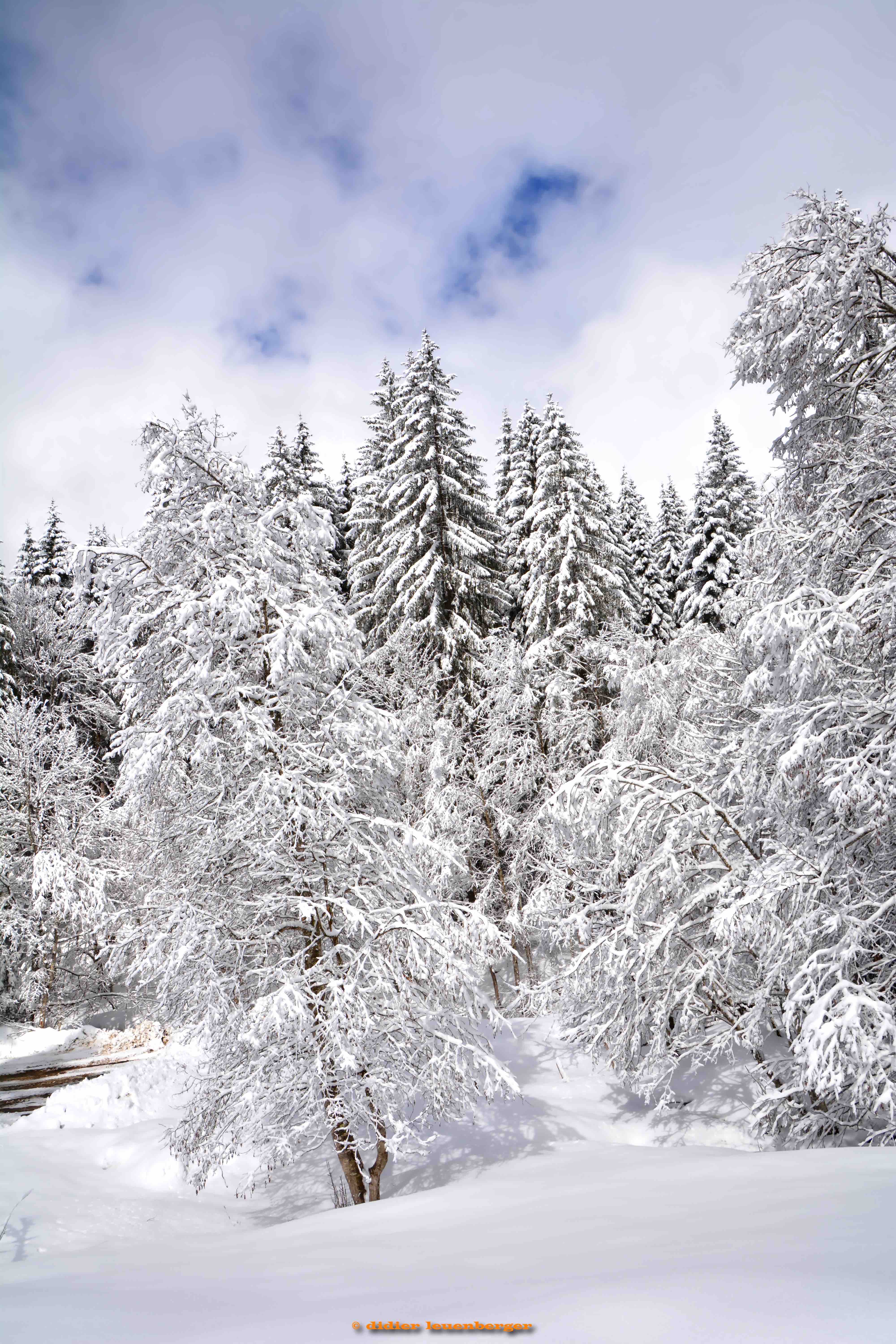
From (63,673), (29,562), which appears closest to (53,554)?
(29,562)

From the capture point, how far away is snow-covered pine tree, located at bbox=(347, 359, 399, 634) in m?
21.6

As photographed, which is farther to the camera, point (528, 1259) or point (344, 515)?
point (344, 515)

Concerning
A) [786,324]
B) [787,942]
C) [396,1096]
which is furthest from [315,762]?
[786,324]

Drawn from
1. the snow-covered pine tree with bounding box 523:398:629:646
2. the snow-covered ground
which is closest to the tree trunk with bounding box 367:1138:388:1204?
the snow-covered ground

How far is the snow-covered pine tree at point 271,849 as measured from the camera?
652 centimetres

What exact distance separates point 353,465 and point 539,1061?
24.7m

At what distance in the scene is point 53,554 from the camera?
122 ft

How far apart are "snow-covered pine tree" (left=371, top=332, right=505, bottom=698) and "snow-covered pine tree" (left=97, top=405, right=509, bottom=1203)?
448 inches

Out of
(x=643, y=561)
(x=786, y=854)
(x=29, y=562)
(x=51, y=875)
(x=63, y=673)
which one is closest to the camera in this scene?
(x=786, y=854)

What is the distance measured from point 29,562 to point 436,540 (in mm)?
A: 27914

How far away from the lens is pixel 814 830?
669 cm

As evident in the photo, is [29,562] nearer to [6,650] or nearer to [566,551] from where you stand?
[6,650]

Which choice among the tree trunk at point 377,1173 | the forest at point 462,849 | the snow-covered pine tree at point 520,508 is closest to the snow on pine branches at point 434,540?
the snow-covered pine tree at point 520,508

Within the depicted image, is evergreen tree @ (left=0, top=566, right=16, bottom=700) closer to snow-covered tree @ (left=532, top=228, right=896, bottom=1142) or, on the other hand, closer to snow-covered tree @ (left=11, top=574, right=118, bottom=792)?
snow-covered tree @ (left=11, top=574, right=118, bottom=792)
